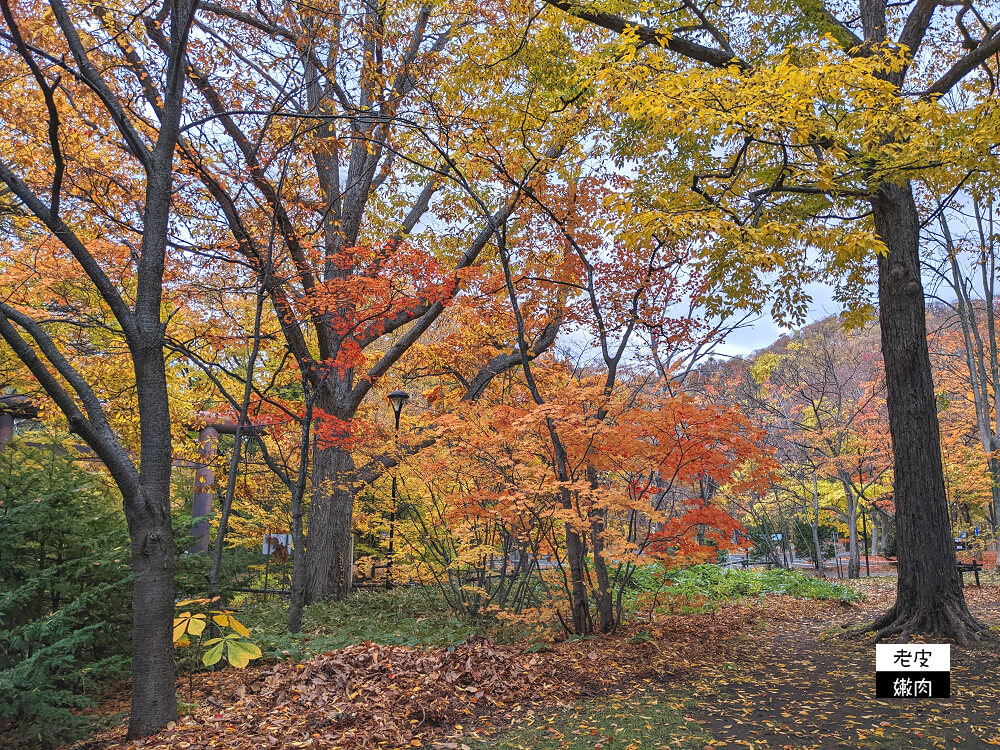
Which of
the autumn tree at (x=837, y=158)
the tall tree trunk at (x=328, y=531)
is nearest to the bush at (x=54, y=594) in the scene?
the tall tree trunk at (x=328, y=531)

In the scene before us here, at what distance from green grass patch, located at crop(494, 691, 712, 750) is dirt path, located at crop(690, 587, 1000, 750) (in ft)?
0.59

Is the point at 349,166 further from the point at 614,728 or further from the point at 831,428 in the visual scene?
the point at 831,428

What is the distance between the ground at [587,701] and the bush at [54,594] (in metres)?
0.73

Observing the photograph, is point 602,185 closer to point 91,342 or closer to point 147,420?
point 147,420

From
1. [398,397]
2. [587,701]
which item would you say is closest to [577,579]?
[587,701]

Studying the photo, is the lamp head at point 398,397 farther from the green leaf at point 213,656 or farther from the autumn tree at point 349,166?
the green leaf at point 213,656

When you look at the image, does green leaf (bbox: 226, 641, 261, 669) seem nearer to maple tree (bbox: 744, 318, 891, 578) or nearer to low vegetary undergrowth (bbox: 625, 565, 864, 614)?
low vegetary undergrowth (bbox: 625, 565, 864, 614)

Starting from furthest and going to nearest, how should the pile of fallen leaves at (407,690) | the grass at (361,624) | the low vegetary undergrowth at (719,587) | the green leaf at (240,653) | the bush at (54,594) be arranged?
the low vegetary undergrowth at (719,587) < the grass at (361,624) < the bush at (54,594) < the pile of fallen leaves at (407,690) < the green leaf at (240,653)

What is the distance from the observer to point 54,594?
Answer: 5.93 m

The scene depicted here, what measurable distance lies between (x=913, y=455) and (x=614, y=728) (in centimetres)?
453

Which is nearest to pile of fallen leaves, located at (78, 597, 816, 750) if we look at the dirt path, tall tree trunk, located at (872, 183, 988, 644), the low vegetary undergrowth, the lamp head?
the dirt path

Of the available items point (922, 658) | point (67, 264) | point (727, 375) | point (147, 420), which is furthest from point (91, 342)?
point (727, 375)

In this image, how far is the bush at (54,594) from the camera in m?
4.73

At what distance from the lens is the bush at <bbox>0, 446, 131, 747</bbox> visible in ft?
15.5
